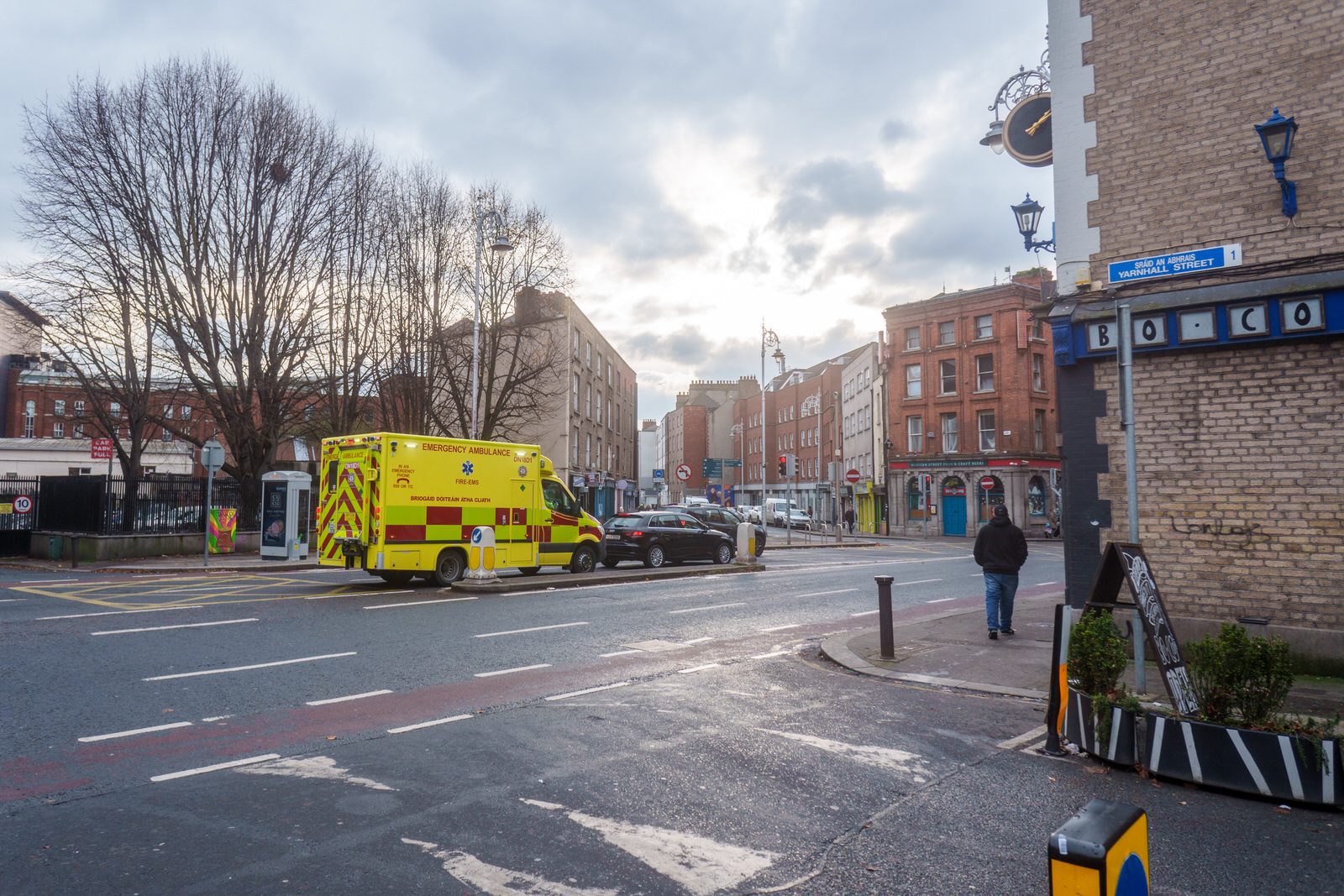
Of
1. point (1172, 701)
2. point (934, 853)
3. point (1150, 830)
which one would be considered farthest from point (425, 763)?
point (1172, 701)

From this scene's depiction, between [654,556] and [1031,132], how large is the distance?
1344 cm

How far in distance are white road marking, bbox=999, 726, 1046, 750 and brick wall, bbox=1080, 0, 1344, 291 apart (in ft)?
16.9

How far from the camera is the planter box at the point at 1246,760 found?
473cm

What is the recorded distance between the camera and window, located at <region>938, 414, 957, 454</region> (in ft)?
161

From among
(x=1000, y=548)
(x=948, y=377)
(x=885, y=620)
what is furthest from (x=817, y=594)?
(x=948, y=377)

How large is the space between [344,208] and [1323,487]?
27.1m

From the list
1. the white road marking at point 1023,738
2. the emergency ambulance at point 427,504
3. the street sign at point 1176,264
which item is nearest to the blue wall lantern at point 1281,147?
the street sign at point 1176,264

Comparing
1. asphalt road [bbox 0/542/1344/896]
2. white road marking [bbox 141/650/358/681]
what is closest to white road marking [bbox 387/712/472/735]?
asphalt road [bbox 0/542/1344/896]

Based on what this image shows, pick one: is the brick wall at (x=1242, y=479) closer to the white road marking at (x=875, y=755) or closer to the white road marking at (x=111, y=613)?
the white road marking at (x=875, y=755)

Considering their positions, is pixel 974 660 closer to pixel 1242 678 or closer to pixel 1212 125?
pixel 1242 678

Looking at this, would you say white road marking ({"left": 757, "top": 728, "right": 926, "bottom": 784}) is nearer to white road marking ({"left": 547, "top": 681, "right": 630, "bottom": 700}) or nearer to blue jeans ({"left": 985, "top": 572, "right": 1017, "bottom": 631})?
white road marking ({"left": 547, "top": 681, "right": 630, "bottom": 700})

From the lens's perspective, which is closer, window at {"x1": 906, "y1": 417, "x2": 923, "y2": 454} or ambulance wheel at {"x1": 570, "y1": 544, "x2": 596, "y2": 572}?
ambulance wheel at {"x1": 570, "y1": 544, "x2": 596, "y2": 572}

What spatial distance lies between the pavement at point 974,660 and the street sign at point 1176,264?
4086mm

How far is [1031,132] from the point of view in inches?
484
